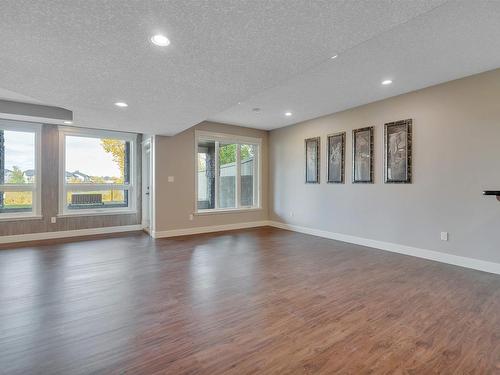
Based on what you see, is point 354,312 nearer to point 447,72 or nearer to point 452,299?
point 452,299

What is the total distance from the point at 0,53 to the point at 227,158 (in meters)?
4.82

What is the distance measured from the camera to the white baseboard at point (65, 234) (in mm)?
5122

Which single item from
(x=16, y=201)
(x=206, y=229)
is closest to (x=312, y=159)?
(x=206, y=229)

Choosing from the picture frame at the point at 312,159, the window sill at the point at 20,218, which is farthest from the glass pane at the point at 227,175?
the window sill at the point at 20,218

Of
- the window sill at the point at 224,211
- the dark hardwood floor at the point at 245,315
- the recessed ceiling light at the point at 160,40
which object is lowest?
the dark hardwood floor at the point at 245,315

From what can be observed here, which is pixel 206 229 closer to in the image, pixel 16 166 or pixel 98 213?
pixel 98 213

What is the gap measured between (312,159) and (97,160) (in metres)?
4.83

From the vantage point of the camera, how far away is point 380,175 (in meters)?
4.71

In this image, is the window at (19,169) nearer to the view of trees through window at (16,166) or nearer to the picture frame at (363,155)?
the view of trees through window at (16,166)

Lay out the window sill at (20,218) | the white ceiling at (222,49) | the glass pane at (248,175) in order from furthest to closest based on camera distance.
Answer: the glass pane at (248,175), the window sill at (20,218), the white ceiling at (222,49)

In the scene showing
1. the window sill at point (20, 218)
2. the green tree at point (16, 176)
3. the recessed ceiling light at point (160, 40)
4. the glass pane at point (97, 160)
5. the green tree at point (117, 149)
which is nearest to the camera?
the recessed ceiling light at point (160, 40)

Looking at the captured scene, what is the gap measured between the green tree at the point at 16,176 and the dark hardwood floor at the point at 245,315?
1.90 metres

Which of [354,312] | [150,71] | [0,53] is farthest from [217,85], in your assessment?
[354,312]

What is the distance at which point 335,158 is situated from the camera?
549 centimetres
